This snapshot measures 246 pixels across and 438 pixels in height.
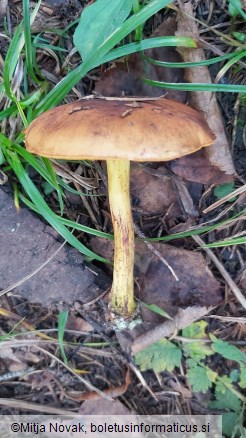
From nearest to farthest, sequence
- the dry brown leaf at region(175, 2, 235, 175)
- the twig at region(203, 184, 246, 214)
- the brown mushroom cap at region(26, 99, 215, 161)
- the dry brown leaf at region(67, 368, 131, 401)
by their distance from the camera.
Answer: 1. the brown mushroom cap at region(26, 99, 215, 161)
2. the dry brown leaf at region(175, 2, 235, 175)
3. the twig at region(203, 184, 246, 214)
4. the dry brown leaf at region(67, 368, 131, 401)

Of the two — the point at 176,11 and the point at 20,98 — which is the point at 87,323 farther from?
the point at 176,11

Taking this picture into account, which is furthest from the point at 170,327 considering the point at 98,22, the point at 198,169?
the point at 98,22

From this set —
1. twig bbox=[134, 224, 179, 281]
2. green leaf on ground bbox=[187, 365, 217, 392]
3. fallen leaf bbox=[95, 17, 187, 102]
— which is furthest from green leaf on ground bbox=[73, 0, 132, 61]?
green leaf on ground bbox=[187, 365, 217, 392]

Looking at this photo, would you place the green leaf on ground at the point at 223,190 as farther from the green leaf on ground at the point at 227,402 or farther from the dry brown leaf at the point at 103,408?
the dry brown leaf at the point at 103,408

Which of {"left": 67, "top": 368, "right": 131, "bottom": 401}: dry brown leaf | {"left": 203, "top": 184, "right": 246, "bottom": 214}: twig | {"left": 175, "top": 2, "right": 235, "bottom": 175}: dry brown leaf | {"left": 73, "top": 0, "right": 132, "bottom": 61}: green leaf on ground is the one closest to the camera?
{"left": 73, "top": 0, "right": 132, "bottom": 61}: green leaf on ground

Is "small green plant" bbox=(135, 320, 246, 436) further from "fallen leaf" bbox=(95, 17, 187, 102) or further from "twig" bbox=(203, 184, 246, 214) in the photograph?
"fallen leaf" bbox=(95, 17, 187, 102)

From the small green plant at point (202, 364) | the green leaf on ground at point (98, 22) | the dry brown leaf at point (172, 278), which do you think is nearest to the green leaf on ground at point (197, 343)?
the small green plant at point (202, 364)

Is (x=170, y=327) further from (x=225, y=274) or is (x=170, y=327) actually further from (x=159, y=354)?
(x=225, y=274)
